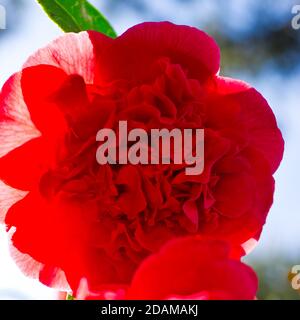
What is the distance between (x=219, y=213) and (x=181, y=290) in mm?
180

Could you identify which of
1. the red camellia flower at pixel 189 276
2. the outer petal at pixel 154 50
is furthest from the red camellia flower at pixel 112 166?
the red camellia flower at pixel 189 276

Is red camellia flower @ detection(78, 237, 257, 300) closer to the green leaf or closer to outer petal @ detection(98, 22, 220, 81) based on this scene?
outer petal @ detection(98, 22, 220, 81)

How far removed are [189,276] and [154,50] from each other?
0.79ft

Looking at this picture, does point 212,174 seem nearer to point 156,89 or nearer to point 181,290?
point 156,89

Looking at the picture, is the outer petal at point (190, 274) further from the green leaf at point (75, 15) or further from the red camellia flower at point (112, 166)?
the green leaf at point (75, 15)

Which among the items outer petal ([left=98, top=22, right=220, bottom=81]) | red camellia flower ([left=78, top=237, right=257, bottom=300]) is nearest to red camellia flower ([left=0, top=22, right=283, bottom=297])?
outer petal ([left=98, top=22, right=220, bottom=81])

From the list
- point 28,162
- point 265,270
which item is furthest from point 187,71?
point 265,270

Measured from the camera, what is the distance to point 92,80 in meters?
0.57

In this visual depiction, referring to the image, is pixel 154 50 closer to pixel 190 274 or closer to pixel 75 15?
pixel 75 15

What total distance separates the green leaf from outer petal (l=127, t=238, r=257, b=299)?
1.04ft

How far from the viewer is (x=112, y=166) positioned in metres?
0.56

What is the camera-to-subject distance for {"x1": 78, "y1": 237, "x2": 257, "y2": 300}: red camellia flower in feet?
1.25

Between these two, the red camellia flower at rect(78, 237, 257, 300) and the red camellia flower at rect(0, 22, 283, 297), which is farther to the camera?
the red camellia flower at rect(0, 22, 283, 297)
